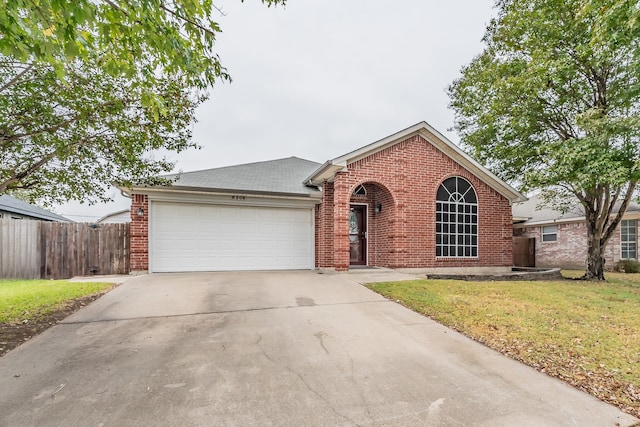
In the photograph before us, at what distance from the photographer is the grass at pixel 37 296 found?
205 inches

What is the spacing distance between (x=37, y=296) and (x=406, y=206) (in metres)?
10.1

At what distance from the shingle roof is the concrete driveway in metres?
14.0

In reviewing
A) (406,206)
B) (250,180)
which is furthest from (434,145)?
(250,180)

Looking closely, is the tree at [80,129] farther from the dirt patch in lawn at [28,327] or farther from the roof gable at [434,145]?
the roof gable at [434,145]

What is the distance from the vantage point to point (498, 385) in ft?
9.96

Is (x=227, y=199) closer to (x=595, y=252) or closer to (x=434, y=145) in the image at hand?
(x=434, y=145)

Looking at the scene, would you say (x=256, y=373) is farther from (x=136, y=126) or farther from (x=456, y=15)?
(x=456, y=15)

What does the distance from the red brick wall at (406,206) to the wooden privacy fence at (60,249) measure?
6899 millimetres

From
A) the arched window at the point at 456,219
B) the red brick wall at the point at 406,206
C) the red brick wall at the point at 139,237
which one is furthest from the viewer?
the arched window at the point at 456,219

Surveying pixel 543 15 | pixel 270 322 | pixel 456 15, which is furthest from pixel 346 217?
pixel 456 15

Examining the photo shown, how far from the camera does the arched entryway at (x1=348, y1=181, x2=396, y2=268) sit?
412 inches

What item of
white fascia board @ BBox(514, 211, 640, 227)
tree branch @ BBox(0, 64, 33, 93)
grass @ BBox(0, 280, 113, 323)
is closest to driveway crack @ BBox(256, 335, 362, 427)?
grass @ BBox(0, 280, 113, 323)

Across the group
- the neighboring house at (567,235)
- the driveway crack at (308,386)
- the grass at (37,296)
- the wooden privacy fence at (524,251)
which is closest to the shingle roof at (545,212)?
the neighboring house at (567,235)

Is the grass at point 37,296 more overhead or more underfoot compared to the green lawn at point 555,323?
more overhead
